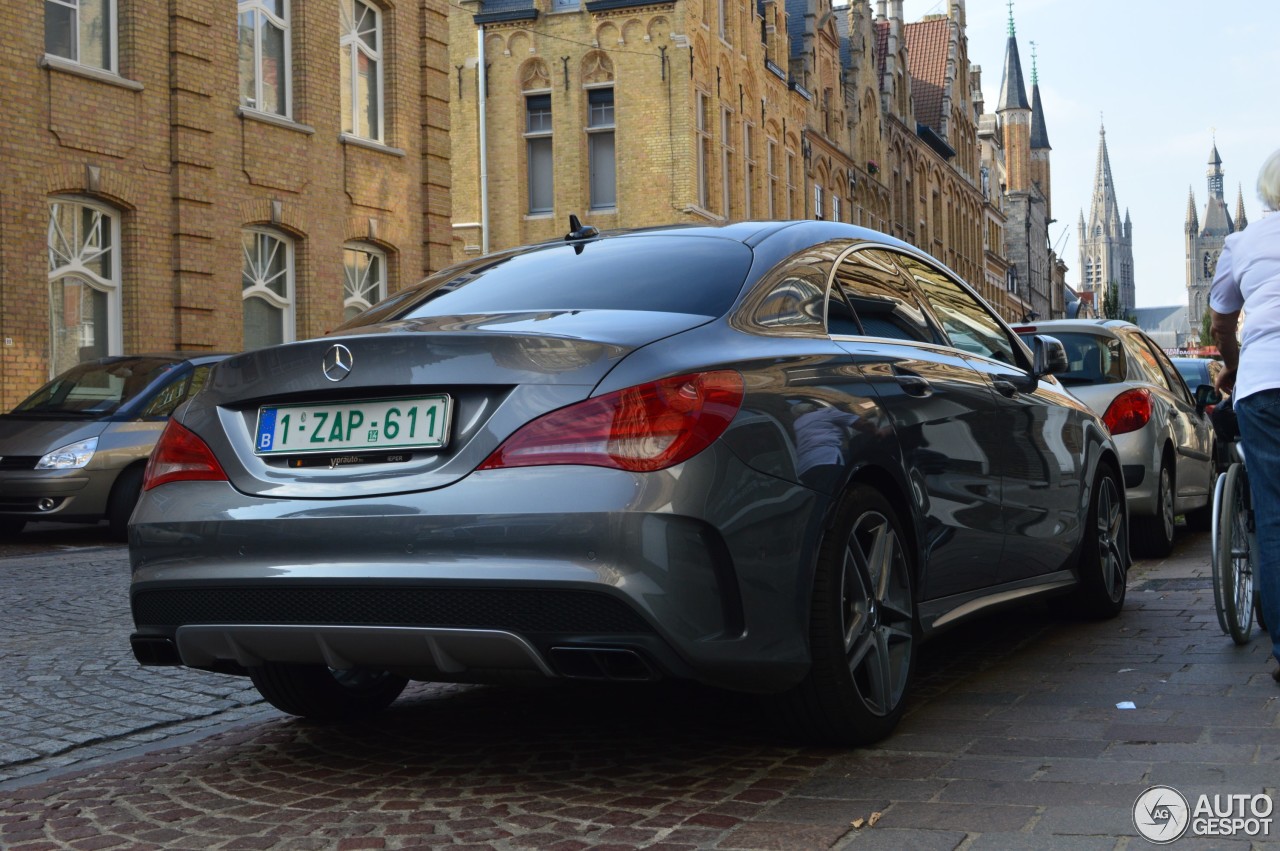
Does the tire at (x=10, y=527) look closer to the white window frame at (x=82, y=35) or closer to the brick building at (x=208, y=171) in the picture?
the brick building at (x=208, y=171)

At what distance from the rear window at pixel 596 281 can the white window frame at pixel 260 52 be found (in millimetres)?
16662

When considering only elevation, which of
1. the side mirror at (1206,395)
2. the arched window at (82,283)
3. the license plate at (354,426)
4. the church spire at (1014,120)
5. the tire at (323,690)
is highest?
the church spire at (1014,120)

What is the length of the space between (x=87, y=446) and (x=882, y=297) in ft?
31.0

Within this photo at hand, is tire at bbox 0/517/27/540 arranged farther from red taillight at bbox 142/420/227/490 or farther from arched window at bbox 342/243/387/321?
red taillight at bbox 142/420/227/490

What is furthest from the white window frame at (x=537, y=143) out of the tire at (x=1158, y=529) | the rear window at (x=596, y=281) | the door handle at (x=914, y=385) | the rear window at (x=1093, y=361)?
the door handle at (x=914, y=385)

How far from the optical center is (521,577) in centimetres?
371

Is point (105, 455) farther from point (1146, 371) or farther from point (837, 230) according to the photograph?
point (837, 230)

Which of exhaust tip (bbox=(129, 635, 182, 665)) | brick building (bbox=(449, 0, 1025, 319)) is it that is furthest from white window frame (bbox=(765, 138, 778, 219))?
exhaust tip (bbox=(129, 635, 182, 665))

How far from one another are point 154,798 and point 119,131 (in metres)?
15.6

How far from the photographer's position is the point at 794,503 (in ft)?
13.4

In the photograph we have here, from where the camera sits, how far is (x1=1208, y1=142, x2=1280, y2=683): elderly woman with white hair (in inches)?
206

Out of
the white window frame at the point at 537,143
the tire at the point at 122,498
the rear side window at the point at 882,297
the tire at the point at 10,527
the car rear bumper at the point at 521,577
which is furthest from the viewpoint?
the white window frame at the point at 537,143

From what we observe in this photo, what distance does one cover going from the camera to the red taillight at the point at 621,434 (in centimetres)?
376

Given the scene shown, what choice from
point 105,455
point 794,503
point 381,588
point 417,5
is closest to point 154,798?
point 381,588
